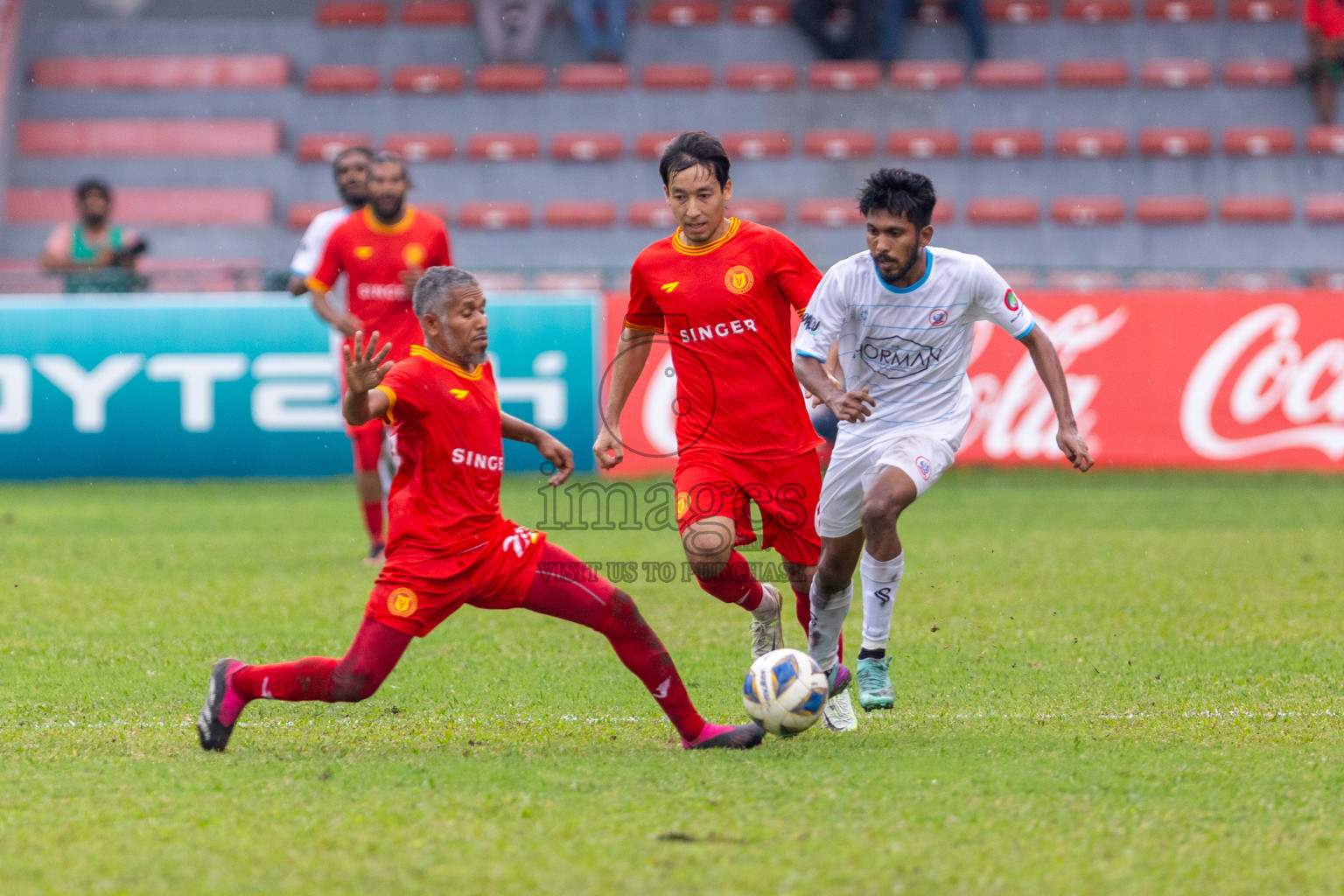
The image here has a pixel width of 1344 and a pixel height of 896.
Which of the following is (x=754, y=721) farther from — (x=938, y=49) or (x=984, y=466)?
(x=938, y=49)

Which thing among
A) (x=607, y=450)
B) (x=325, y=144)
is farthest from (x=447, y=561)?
(x=325, y=144)

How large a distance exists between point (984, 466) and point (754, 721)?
377 inches

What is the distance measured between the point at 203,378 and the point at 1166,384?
339 inches

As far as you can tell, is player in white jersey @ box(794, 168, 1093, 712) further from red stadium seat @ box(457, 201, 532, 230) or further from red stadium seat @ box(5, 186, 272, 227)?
red stadium seat @ box(5, 186, 272, 227)

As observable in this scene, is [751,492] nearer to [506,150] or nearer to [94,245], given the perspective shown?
[94,245]

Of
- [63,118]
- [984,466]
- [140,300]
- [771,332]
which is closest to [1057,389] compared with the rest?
[771,332]

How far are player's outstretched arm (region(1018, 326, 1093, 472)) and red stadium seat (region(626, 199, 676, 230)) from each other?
12676 mm

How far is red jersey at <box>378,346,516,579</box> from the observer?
4863 mm

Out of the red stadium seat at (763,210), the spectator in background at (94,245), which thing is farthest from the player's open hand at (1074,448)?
the red stadium seat at (763,210)

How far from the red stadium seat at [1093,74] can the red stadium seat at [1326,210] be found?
9.10ft

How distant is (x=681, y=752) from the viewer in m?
4.95

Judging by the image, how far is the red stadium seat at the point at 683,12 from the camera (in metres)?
20.5

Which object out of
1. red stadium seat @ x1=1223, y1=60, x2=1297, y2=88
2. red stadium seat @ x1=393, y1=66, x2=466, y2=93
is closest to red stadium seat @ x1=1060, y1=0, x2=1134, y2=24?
red stadium seat @ x1=1223, y1=60, x2=1297, y2=88

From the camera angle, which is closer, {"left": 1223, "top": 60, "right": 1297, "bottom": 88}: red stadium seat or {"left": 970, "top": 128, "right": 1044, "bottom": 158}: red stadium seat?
{"left": 970, "top": 128, "right": 1044, "bottom": 158}: red stadium seat
